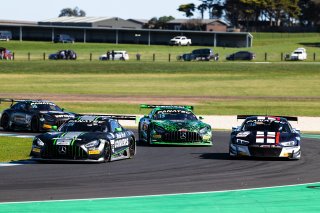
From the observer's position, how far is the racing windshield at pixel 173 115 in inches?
1166

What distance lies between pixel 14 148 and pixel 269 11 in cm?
15600

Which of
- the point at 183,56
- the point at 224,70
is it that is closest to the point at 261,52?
the point at 183,56

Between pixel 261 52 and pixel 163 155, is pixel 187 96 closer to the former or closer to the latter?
pixel 163 155

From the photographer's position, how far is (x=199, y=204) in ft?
51.9

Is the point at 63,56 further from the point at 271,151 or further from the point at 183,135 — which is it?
the point at 271,151

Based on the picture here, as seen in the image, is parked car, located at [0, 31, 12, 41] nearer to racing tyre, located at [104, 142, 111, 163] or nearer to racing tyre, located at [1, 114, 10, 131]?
racing tyre, located at [1, 114, 10, 131]

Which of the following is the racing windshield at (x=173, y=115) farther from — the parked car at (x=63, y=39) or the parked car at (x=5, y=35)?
the parked car at (x=5, y=35)

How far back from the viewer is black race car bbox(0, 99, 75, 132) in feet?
111

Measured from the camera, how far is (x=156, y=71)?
81188mm

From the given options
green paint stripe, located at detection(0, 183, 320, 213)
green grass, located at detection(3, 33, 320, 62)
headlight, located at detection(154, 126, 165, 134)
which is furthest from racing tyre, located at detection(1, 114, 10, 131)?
green grass, located at detection(3, 33, 320, 62)

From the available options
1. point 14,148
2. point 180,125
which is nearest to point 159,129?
point 180,125

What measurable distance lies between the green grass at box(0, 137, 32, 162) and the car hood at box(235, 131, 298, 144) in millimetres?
5909

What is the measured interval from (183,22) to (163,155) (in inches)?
6128

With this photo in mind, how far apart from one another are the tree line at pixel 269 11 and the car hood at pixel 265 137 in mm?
149899
